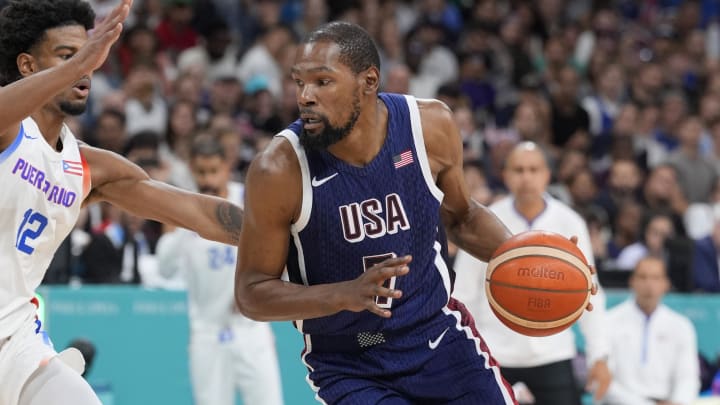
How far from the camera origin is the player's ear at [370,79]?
4477 millimetres

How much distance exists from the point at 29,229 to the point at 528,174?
3.93 m

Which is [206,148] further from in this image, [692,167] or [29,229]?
[692,167]

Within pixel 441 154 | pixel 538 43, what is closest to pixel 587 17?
pixel 538 43

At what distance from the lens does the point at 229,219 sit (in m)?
5.03

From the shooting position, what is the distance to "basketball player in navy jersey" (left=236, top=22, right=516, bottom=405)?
4332mm

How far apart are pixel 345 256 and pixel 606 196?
800 centimetres

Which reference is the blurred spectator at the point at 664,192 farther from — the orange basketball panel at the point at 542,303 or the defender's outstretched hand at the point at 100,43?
the defender's outstretched hand at the point at 100,43

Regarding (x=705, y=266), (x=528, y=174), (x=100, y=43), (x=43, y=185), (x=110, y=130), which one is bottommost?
(x=705, y=266)

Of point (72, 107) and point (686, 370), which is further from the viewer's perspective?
point (686, 370)

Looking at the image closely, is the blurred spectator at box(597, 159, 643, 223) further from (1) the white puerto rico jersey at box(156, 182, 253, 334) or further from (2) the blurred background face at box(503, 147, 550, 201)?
(1) the white puerto rico jersey at box(156, 182, 253, 334)

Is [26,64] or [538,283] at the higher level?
[26,64]

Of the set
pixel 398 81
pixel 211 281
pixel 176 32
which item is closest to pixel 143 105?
pixel 176 32

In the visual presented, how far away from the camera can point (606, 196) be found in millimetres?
12023

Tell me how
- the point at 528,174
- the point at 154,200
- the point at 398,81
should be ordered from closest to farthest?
the point at 154,200 → the point at 528,174 → the point at 398,81
